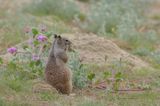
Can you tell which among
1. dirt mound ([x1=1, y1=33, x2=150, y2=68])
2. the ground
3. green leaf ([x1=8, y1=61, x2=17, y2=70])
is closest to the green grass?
the ground

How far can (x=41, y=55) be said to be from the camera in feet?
33.9

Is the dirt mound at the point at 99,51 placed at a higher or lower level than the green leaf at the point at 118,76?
higher

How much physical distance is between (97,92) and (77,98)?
836 mm

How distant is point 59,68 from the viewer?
932 centimetres

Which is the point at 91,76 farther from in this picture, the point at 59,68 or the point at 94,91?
the point at 59,68

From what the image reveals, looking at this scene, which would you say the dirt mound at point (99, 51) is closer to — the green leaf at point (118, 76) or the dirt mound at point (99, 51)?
the dirt mound at point (99, 51)

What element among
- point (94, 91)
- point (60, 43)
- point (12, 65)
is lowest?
point (94, 91)

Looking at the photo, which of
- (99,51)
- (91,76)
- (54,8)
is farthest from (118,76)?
(54,8)

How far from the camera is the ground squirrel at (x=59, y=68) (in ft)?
30.6

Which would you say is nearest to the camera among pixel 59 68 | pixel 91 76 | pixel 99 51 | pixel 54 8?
pixel 59 68

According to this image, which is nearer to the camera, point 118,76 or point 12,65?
point 118,76

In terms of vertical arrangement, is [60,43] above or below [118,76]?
above

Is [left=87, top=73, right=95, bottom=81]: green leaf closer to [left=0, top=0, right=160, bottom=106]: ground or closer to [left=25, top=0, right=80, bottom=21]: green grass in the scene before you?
[left=0, top=0, right=160, bottom=106]: ground

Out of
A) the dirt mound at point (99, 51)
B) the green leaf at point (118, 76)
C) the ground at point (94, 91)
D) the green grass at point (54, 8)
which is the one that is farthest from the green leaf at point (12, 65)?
the green grass at point (54, 8)
